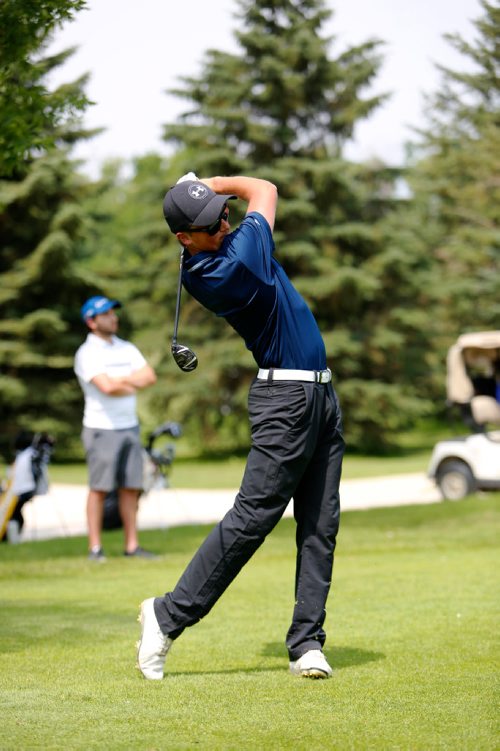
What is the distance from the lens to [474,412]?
14.6 m

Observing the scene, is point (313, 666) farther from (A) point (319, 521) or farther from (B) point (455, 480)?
(B) point (455, 480)

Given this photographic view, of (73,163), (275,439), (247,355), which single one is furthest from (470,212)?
(275,439)

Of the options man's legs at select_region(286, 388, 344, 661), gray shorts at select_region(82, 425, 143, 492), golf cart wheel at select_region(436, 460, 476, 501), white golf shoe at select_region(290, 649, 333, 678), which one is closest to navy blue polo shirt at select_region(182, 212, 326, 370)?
man's legs at select_region(286, 388, 344, 661)

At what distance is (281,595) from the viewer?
755 centimetres

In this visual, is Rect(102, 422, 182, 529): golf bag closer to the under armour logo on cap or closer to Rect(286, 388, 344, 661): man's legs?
Rect(286, 388, 344, 661): man's legs

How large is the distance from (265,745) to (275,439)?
151 cm

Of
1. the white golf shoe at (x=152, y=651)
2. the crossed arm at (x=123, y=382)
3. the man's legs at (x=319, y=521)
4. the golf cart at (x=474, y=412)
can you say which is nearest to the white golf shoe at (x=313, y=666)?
the man's legs at (x=319, y=521)

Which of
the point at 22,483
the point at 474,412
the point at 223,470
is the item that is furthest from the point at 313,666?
the point at 223,470

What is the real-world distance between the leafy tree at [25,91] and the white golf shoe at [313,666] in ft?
15.6

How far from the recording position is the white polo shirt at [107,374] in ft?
31.5

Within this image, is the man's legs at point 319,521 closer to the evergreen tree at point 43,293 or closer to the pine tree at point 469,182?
the evergreen tree at point 43,293

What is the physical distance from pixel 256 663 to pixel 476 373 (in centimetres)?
1013

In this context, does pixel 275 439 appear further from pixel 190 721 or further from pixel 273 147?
pixel 273 147

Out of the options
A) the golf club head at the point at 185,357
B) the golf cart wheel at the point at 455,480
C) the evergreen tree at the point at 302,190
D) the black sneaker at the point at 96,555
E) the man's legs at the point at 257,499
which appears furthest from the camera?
the evergreen tree at the point at 302,190
